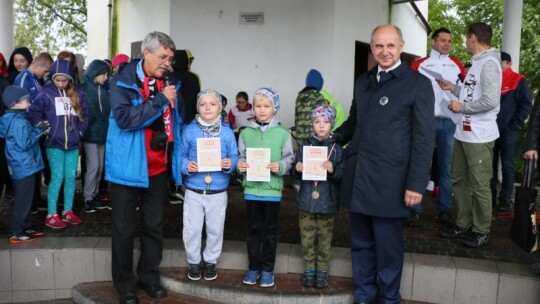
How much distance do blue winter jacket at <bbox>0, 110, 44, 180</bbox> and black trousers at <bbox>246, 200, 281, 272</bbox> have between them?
7.60 ft

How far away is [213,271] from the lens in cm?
426

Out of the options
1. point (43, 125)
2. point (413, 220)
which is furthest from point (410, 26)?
point (43, 125)

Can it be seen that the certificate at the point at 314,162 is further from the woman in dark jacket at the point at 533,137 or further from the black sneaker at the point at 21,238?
the black sneaker at the point at 21,238

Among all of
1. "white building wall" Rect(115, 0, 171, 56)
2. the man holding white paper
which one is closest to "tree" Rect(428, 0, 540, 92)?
the man holding white paper

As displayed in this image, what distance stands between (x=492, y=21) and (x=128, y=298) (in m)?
22.1

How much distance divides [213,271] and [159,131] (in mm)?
1347

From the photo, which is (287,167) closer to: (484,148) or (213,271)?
(213,271)

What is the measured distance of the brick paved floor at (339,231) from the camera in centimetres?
461

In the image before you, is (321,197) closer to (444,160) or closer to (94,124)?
(444,160)

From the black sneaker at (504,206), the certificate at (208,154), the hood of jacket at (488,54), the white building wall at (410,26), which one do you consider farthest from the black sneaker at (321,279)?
the white building wall at (410,26)

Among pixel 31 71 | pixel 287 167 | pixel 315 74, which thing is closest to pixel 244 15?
pixel 315 74

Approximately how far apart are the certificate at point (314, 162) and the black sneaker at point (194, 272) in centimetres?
128

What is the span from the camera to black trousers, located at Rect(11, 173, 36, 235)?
470 cm

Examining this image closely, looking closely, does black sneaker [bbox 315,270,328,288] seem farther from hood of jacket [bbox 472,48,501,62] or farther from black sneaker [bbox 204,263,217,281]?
hood of jacket [bbox 472,48,501,62]
